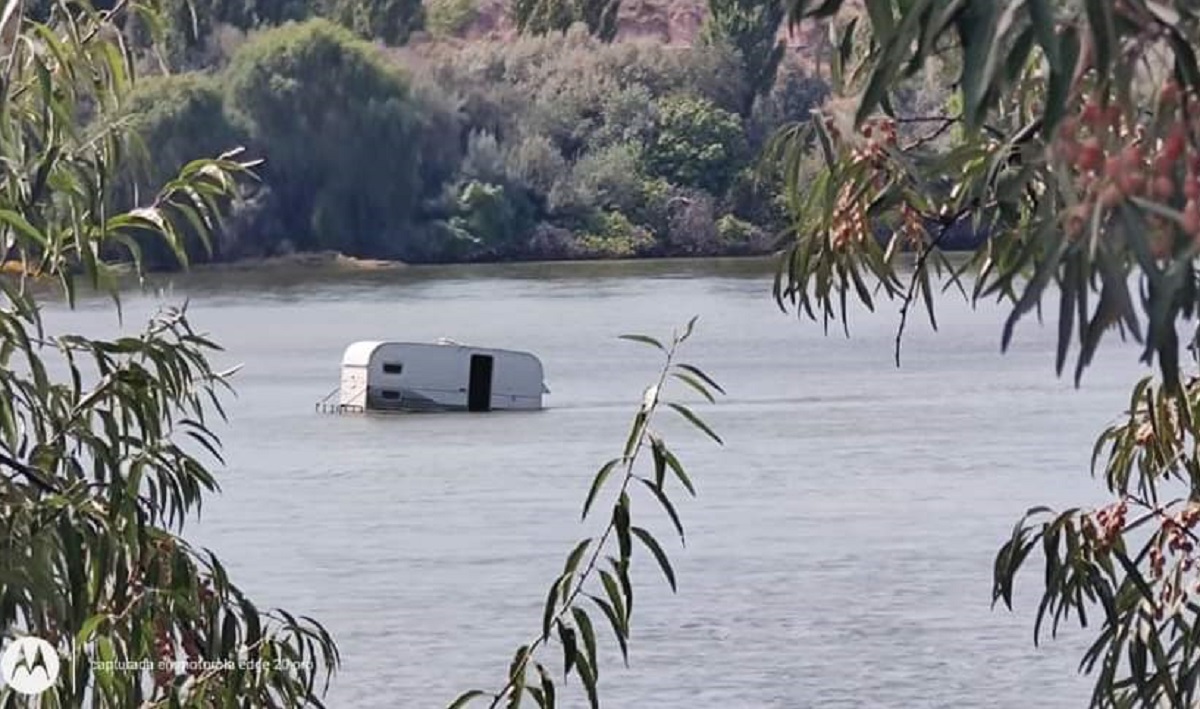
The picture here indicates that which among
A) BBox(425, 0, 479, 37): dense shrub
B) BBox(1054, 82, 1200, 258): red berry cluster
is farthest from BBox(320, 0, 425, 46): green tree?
BBox(1054, 82, 1200, 258): red berry cluster

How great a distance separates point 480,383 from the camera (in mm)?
26688

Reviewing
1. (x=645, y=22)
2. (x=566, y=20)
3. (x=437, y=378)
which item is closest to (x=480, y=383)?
(x=437, y=378)

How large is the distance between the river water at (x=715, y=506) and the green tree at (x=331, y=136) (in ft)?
30.9

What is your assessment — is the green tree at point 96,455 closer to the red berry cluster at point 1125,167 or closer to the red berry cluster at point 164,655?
the red berry cluster at point 164,655

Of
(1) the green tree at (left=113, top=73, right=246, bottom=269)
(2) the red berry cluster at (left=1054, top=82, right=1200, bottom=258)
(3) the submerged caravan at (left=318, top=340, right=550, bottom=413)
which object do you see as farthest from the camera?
(1) the green tree at (left=113, top=73, right=246, bottom=269)

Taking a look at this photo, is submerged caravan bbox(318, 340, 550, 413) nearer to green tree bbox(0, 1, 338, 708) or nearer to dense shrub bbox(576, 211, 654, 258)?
dense shrub bbox(576, 211, 654, 258)

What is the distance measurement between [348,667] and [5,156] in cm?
1059

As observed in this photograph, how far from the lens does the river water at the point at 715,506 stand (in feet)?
44.1

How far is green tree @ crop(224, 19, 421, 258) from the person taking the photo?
43.9 metres

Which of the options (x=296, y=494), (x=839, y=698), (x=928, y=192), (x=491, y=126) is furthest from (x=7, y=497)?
(x=491, y=126)

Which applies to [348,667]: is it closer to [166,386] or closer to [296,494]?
[296,494]

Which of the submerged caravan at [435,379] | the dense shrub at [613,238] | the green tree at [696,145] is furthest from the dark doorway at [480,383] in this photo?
the dense shrub at [613,238]

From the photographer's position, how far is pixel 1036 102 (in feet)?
10.8

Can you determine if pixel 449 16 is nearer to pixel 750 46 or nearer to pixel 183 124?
pixel 750 46
